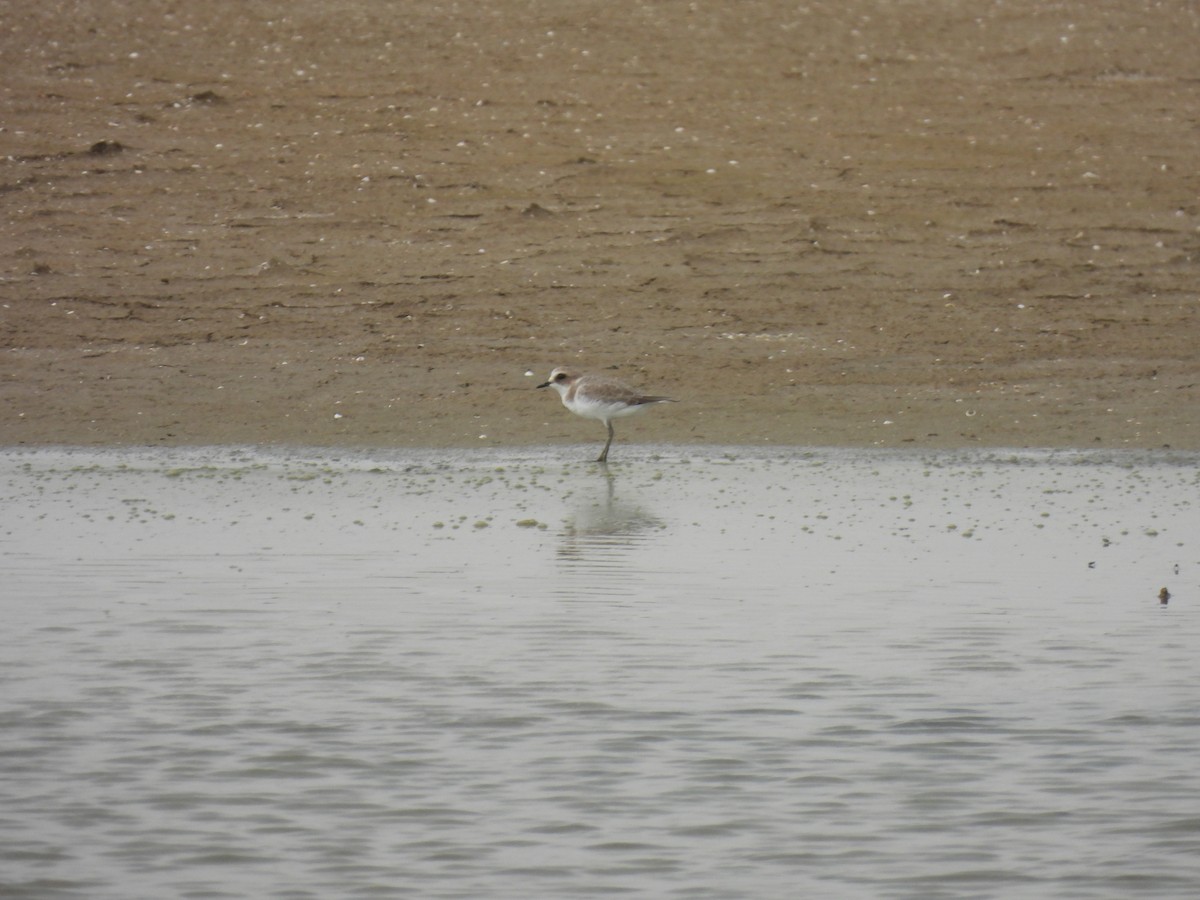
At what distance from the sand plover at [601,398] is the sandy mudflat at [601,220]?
0.63 metres

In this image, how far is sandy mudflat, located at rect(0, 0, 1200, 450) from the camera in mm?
14312

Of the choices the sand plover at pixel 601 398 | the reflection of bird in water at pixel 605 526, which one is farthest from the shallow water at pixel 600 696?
the sand plover at pixel 601 398

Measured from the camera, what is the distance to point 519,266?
16719 millimetres

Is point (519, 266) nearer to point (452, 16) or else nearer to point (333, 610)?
point (452, 16)

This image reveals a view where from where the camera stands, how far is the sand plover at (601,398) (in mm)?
12922

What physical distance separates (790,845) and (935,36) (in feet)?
58.5

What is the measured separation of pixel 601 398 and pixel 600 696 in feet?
21.4

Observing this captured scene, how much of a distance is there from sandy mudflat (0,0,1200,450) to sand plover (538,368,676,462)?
63 centimetres

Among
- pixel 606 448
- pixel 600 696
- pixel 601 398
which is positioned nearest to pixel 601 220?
pixel 601 398

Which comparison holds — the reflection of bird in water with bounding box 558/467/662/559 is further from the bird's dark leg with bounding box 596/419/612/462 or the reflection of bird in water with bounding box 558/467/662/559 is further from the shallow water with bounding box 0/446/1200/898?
the bird's dark leg with bounding box 596/419/612/462

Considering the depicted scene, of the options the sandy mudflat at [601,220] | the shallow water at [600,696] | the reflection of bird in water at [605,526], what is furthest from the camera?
the sandy mudflat at [601,220]

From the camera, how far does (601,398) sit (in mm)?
12914

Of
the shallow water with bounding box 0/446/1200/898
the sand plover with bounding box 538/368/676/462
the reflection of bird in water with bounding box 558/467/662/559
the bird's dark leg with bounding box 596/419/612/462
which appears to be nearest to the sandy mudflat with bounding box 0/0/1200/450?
the sand plover with bounding box 538/368/676/462

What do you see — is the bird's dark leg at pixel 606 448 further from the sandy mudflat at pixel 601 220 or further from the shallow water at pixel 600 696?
the shallow water at pixel 600 696
